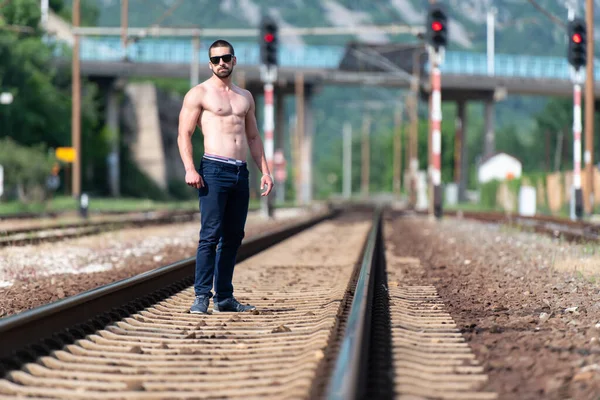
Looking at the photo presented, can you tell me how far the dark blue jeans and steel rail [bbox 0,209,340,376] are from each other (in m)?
0.63

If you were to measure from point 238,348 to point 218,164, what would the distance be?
78.1 inches

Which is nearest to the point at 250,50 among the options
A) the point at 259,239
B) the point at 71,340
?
the point at 259,239

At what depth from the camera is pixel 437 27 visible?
86.0 ft

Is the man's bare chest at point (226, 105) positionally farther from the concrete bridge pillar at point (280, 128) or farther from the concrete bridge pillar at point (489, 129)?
the concrete bridge pillar at point (489, 129)

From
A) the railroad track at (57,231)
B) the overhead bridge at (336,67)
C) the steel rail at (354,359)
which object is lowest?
the railroad track at (57,231)

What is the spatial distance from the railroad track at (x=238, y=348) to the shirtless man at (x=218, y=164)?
297mm

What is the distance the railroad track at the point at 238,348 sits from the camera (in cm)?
459

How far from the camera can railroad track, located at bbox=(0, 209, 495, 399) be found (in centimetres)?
459

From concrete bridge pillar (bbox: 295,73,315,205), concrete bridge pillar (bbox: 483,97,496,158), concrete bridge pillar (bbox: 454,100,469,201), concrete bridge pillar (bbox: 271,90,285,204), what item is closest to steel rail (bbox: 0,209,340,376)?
concrete bridge pillar (bbox: 295,73,315,205)

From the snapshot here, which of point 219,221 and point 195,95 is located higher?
point 195,95

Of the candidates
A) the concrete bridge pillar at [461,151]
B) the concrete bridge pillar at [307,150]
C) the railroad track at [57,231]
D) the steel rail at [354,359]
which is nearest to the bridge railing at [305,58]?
the concrete bridge pillar at [307,150]

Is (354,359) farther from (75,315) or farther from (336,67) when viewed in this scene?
(336,67)

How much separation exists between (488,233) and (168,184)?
55.1m

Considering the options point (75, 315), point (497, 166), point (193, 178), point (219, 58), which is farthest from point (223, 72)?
point (497, 166)
